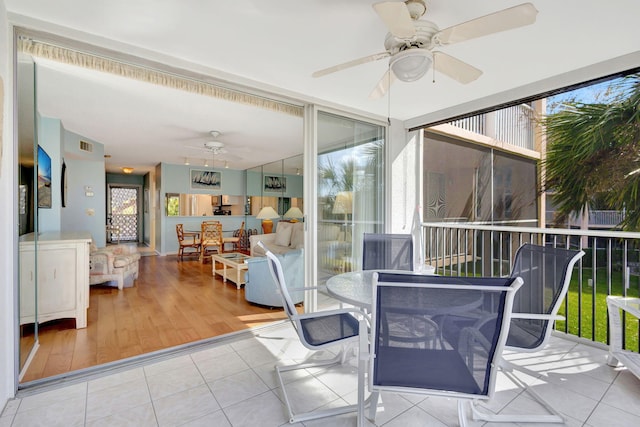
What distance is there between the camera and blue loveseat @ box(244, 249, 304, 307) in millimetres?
3600

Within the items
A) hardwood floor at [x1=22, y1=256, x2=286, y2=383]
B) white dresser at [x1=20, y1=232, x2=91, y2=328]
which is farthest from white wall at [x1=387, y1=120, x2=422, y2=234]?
white dresser at [x1=20, y1=232, x2=91, y2=328]

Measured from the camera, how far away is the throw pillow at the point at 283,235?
6140 mm

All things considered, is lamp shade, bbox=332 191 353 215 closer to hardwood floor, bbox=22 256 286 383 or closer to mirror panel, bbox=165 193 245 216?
hardwood floor, bbox=22 256 286 383

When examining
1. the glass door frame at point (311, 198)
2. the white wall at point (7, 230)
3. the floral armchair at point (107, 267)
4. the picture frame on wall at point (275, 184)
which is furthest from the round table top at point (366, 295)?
the picture frame on wall at point (275, 184)

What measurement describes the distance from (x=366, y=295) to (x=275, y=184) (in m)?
7.57

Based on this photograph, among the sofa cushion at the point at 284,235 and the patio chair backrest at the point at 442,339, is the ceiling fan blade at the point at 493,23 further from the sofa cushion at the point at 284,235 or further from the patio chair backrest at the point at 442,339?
the sofa cushion at the point at 284,235

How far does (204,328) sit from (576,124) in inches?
174

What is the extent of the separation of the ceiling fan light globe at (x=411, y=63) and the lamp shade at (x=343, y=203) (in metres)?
1.72

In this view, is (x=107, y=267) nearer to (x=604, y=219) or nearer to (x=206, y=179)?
(x=206, y=179)

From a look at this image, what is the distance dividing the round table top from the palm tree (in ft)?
8.87

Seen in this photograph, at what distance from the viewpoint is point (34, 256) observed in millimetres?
2289

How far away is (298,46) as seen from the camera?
2195mm

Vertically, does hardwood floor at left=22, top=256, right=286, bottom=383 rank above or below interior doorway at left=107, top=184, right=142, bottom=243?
below

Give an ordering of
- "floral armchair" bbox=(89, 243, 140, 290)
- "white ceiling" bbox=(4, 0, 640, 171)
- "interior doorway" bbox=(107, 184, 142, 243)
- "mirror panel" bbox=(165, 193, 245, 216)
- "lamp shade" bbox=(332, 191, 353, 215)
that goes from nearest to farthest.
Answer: "white ceiling" bbox=(4, 0, 640, 171) < "lamp shade" bbox=(332, 191, 353, 215) < "floral armchair" bbox=(89, 243, 140, 290) < "mirror panel" bbox=(165, 193, 245, 216) < "interior doorway" bbox=(107, 184, 142, 243)
